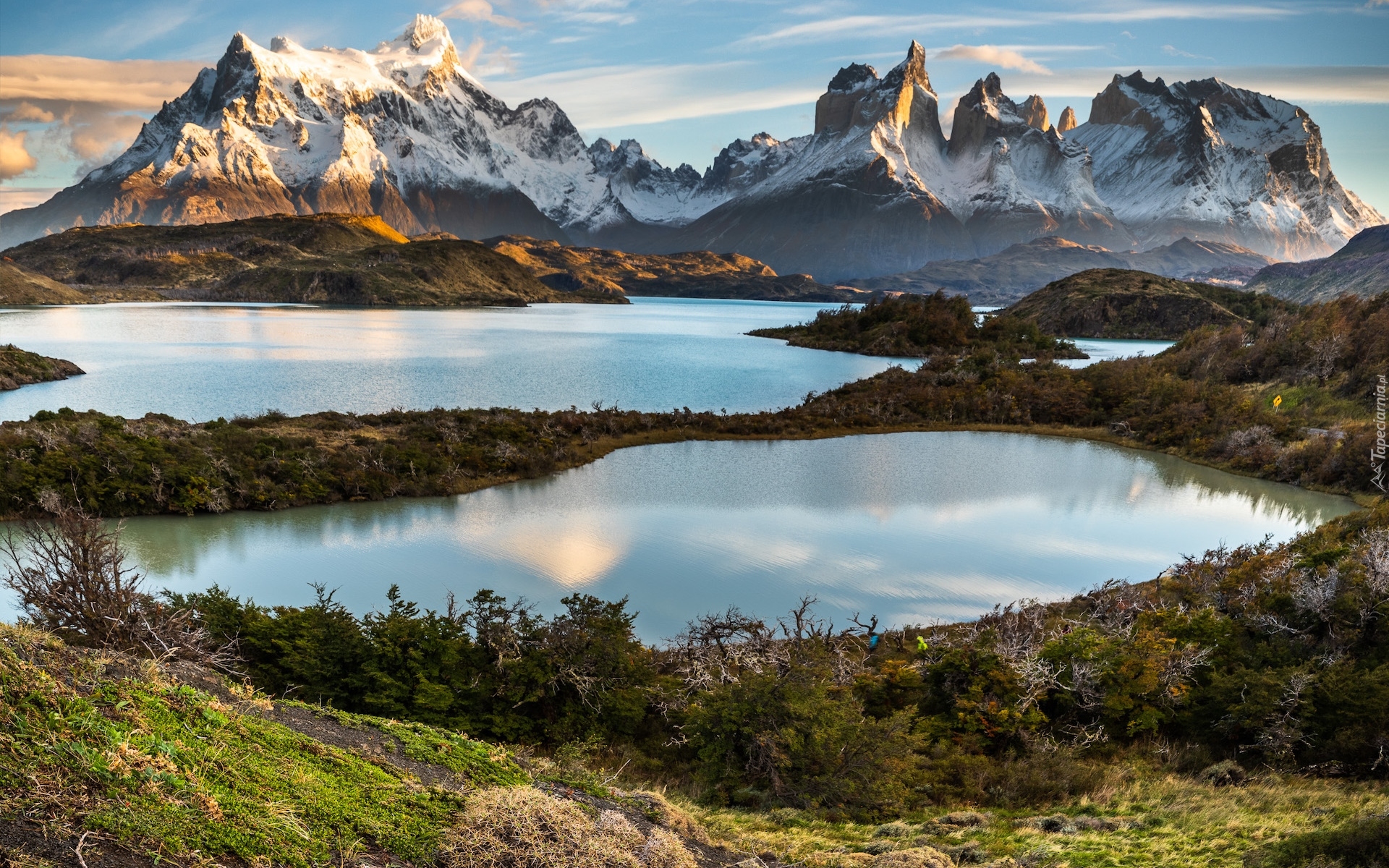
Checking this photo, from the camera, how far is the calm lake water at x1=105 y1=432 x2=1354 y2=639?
61.1ft

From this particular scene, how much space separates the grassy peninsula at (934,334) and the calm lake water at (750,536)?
131 ft

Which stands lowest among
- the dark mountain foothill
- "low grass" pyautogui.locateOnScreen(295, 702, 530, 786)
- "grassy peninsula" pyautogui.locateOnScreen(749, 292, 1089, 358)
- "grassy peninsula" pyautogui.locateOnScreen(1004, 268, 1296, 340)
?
"low grass" pyautogui.locateOnScreen(295, 702, 530, 786)

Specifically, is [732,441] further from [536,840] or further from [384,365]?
[384,365]

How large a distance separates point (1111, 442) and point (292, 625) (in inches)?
1642

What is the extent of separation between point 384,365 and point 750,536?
4723 cm

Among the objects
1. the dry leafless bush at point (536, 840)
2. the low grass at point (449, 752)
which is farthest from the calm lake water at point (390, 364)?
the dry leafless bush at point (536, 840)

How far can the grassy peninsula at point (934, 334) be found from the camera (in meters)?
75.4

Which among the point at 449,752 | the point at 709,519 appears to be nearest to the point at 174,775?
the point at 449,752

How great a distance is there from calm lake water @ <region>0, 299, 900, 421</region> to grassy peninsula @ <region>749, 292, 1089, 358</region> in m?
4.92

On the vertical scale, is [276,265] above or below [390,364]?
above

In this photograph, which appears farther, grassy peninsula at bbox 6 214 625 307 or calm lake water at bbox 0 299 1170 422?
grassy peninsula at bbox 6 214 625 307

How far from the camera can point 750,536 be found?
75.0ft

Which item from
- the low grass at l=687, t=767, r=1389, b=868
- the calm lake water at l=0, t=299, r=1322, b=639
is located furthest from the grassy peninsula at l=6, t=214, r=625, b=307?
the low grass at l=687, t=767, r=1389, b=868

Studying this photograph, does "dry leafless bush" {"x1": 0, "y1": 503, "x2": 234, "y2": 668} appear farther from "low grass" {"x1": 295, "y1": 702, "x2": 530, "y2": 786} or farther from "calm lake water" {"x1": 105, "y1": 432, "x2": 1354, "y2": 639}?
"calm lake water" {"x1": 105, "y1": 432, "x2": 1354, "y2": 639}
